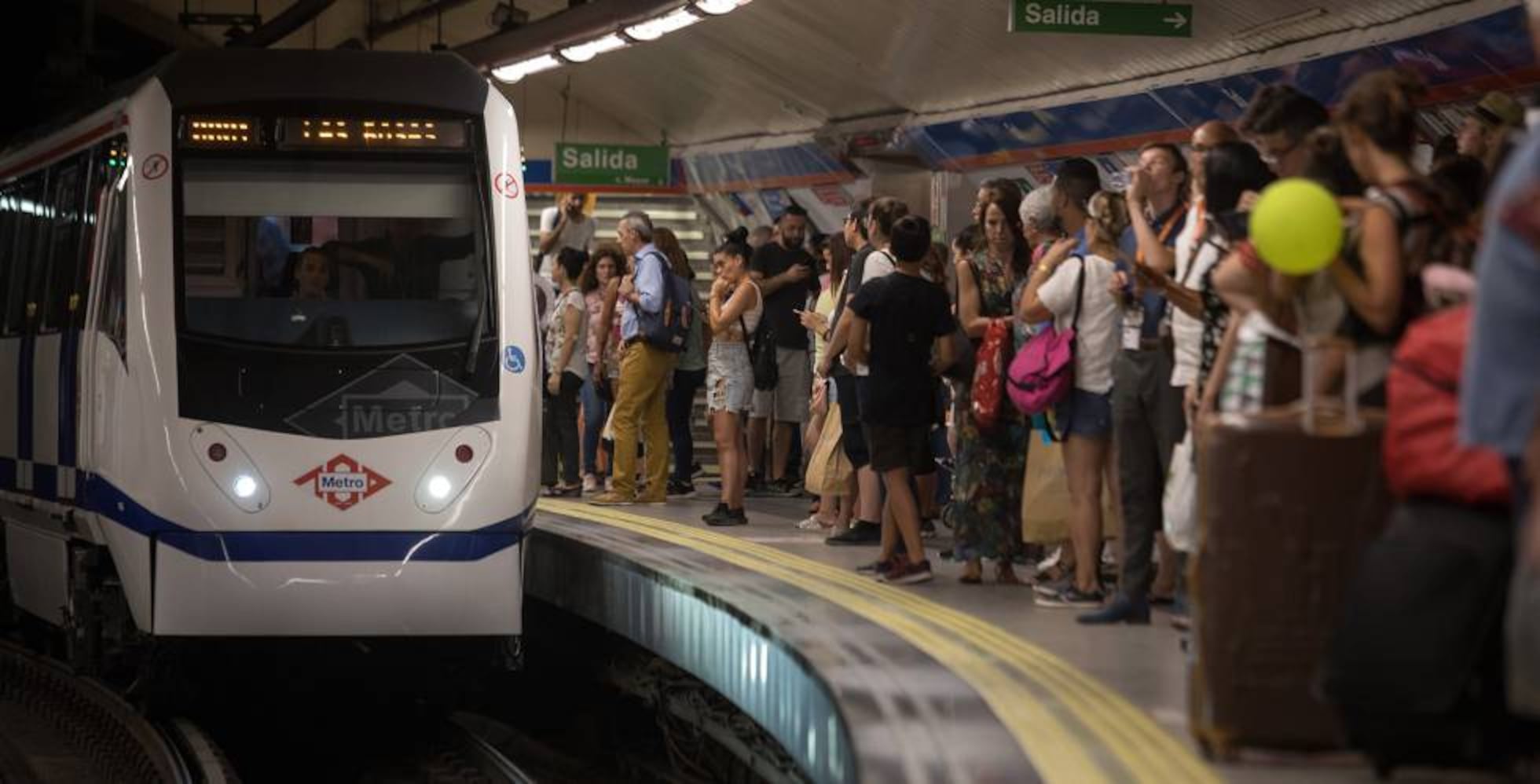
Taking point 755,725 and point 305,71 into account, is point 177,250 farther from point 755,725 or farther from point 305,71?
point 755,725

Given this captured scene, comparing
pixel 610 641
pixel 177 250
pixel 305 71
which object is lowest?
pixel 610 641

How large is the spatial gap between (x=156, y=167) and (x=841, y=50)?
9.00m

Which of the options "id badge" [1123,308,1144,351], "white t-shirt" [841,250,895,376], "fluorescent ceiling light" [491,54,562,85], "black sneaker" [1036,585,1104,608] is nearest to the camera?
"id badge" [1123,308,1144,351]

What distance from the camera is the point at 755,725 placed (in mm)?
→ 10867

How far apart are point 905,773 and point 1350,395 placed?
1.54m

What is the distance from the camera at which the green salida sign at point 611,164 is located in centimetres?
2438

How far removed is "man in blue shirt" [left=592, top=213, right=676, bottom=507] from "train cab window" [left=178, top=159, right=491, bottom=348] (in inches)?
138

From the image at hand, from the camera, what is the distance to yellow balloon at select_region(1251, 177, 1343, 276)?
18.5 feet

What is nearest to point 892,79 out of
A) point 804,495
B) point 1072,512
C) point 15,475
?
point 804,495

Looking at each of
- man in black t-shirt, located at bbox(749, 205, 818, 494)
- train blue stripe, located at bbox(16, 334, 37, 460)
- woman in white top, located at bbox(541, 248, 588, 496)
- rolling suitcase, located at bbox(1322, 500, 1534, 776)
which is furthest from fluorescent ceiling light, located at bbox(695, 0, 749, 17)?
rolling suitcase, located at bbox(1322, 500, 1534, 776)

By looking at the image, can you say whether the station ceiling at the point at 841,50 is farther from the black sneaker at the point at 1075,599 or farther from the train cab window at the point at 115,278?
the train cab window at the point at 115,278

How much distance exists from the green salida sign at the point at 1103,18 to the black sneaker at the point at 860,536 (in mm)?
3158

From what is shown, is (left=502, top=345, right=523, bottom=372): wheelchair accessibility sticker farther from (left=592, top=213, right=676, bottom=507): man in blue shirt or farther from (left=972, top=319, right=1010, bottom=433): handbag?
(left=592, top=213, right=676, bottom=507): man in blue shirt

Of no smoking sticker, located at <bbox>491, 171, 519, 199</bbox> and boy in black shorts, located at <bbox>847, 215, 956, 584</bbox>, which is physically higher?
no smoking sticker, located at <bbox>491, 171, 519, 199</bbox>
